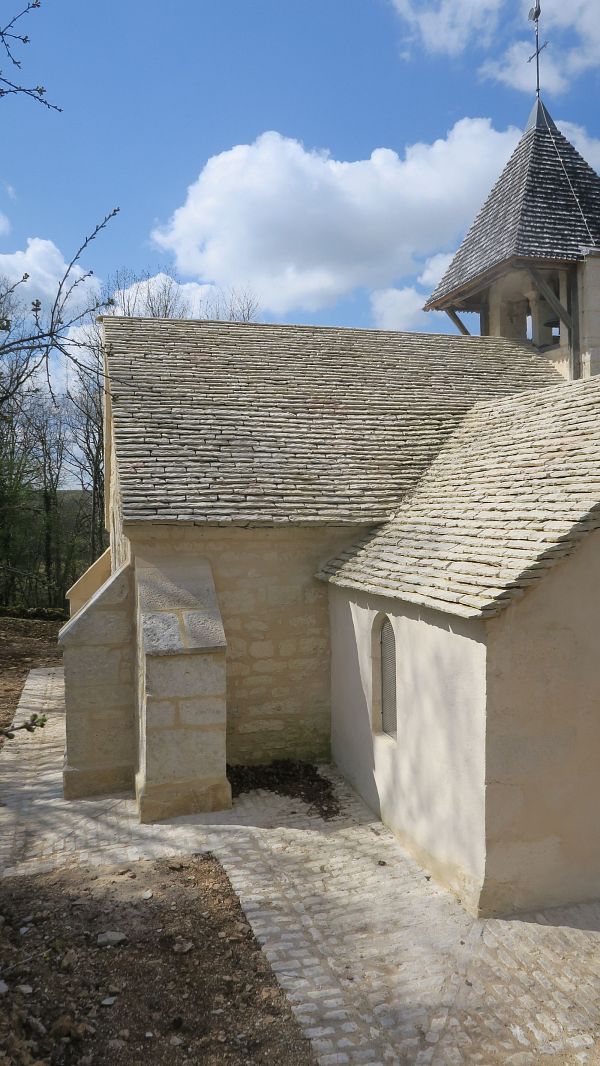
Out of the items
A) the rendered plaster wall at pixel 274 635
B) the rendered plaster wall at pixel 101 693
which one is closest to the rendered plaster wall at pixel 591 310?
the rendered plaster wall at pixel 274 635

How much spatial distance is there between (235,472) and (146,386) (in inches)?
93.5

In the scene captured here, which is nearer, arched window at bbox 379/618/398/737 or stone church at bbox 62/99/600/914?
stone church at bbox 62/99/600/914

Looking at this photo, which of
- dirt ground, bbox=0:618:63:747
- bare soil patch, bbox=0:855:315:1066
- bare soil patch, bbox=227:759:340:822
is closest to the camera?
bare soil patch, bbox=0:855:315:1066

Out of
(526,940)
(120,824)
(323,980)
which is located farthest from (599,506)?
(120,824)

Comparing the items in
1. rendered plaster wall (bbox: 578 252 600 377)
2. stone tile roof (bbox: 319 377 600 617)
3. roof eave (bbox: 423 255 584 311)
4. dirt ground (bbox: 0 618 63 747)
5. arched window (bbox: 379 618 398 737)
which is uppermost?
roof eave (bbox: 423 255 584 311)

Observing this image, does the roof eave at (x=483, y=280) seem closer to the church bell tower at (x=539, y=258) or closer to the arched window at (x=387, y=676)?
the church bell tower at (x=539, y=258)

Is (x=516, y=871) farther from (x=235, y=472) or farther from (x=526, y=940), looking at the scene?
(x=235, y=472)

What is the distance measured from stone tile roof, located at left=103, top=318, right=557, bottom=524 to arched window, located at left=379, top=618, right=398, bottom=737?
1.75 m

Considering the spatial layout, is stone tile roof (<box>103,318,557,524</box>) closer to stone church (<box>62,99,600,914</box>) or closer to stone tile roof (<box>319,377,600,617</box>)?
stone church (<box>62,99,600,914</box>)

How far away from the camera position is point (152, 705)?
6969 mm

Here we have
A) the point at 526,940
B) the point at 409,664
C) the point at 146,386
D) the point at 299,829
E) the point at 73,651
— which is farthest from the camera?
the point at 146,386

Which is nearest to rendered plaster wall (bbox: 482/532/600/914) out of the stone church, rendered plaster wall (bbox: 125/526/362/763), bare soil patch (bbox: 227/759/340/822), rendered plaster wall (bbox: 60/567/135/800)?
the stone church

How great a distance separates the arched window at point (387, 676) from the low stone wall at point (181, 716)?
170 centimetres

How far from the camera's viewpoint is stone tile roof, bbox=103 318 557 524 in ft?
27.3
